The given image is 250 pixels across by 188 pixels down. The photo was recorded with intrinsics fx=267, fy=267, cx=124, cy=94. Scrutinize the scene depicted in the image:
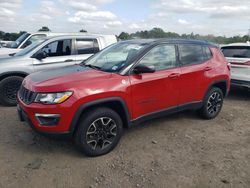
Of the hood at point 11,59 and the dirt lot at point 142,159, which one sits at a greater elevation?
the hood at point 11,59

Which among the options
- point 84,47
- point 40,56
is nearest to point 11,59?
point 40,56

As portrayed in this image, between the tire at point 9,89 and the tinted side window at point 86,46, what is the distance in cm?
179

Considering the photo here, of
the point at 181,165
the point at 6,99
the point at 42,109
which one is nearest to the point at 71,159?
the point at 42,109

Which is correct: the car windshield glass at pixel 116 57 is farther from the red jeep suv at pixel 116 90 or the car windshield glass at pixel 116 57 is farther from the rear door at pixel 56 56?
the rear door at pixel 56 56

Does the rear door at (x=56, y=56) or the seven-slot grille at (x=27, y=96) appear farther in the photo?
the rear door at (x=56, y=56)

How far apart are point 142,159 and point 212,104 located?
7.86 feet

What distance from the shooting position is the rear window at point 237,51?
7220 millimetres

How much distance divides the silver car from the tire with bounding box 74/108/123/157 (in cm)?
329

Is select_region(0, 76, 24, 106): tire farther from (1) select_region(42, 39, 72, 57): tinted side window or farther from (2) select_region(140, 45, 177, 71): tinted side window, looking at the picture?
(2) select_region(140, 45, 177, 71): tinted side window

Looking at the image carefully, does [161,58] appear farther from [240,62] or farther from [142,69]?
[240,62]

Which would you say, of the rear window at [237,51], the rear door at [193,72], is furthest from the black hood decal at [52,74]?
the rear window at [237,51]

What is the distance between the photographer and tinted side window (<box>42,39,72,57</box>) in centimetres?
675

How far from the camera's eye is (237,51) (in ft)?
24.4

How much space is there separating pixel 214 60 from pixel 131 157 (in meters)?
2.77
